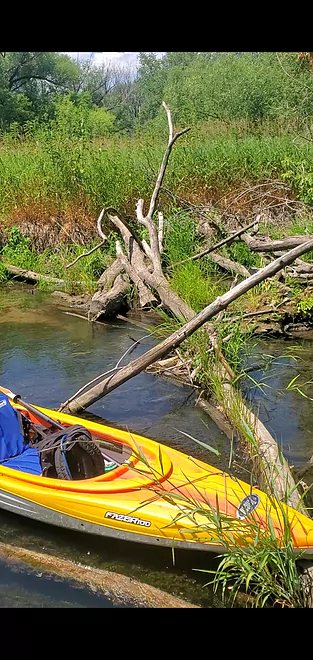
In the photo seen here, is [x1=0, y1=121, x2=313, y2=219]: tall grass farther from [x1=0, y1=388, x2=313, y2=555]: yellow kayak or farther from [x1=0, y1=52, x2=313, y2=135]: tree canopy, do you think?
[x1=0, y1=388, x2=313, y2=555]: yellow kayak

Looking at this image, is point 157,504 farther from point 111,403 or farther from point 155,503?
point 111,403

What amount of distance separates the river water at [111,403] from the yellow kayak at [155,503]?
6.0 inches

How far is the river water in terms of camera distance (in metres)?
3.41

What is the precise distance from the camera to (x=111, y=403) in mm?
5703

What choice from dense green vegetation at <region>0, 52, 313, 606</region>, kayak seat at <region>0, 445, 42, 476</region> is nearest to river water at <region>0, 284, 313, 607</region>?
kayak seat at <region>0, 445, 42, 476</region>

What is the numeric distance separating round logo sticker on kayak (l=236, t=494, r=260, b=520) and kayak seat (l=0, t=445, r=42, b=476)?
52.9 inches

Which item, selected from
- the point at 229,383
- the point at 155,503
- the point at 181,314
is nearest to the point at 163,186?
the point at 181,314

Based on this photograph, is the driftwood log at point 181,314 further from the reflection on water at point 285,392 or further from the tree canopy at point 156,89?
the tree canopy at point 156,89

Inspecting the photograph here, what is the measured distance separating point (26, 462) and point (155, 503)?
1008mm

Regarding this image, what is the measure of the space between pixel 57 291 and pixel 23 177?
7.40 feet

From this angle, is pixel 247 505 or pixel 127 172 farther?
pixel 127 172
